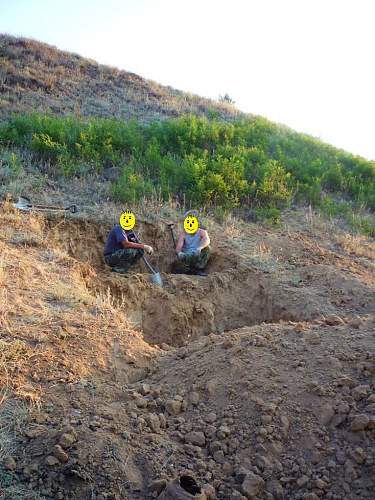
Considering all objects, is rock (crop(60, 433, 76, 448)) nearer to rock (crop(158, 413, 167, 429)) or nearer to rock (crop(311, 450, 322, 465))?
rock (crop(158, 413, 167, 429))

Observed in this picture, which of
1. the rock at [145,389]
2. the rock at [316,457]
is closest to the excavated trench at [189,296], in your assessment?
the rock at [145,389]

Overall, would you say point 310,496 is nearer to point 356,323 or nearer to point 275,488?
point 275,488

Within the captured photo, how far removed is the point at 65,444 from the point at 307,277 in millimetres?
4647

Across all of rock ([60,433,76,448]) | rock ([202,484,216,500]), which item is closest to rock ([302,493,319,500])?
rock ([202,484,216,500])

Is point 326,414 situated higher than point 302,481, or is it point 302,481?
point 326,414

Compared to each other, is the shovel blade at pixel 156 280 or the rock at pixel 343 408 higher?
the rock at pixel 343 408

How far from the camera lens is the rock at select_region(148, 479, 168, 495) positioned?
2482 millimetres

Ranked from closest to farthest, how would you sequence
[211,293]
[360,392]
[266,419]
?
1. [266,419]
2. [360,392]
3. [211,293]

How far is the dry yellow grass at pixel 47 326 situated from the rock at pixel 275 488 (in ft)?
4.64

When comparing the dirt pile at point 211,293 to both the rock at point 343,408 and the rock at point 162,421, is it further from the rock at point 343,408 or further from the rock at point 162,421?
the rock at point 343,408

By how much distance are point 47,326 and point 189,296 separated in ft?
8.28

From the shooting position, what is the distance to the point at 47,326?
153 inches

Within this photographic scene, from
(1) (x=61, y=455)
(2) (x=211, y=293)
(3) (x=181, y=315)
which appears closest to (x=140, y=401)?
(1) (x=61, y=455)

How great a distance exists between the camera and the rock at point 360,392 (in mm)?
3018
